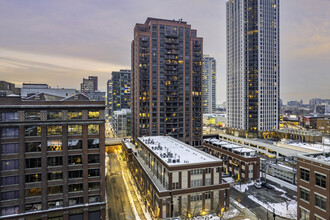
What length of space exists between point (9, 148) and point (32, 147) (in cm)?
441

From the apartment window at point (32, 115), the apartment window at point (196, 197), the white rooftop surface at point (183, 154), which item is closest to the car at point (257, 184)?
the white rooftop surface at point (183, 154)

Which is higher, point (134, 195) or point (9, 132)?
point (9, 132)

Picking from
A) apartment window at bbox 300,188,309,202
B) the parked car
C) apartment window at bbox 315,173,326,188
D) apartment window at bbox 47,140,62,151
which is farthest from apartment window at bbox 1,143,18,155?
the parked car

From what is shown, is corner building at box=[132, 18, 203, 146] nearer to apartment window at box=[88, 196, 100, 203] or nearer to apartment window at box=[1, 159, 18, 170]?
apartment window at box=[88, 196, 100, 203]

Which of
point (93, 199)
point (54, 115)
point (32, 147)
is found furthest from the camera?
point (93, 199)

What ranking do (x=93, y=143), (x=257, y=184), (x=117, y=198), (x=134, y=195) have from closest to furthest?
(x=93, y=143), (x=117, y=198), (x=134, y=195), (x=257, y=184)

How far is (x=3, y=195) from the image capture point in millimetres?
43125

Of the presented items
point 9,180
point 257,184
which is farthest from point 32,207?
point 257,184

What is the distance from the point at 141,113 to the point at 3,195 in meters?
71.7

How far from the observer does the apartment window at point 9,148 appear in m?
43.5

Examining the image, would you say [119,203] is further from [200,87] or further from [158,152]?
[200,87]

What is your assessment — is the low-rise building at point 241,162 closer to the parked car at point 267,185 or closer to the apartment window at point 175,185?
the parked car at point 267,185

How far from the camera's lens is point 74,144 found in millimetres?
47781

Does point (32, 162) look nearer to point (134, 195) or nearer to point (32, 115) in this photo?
point (32, 115)
